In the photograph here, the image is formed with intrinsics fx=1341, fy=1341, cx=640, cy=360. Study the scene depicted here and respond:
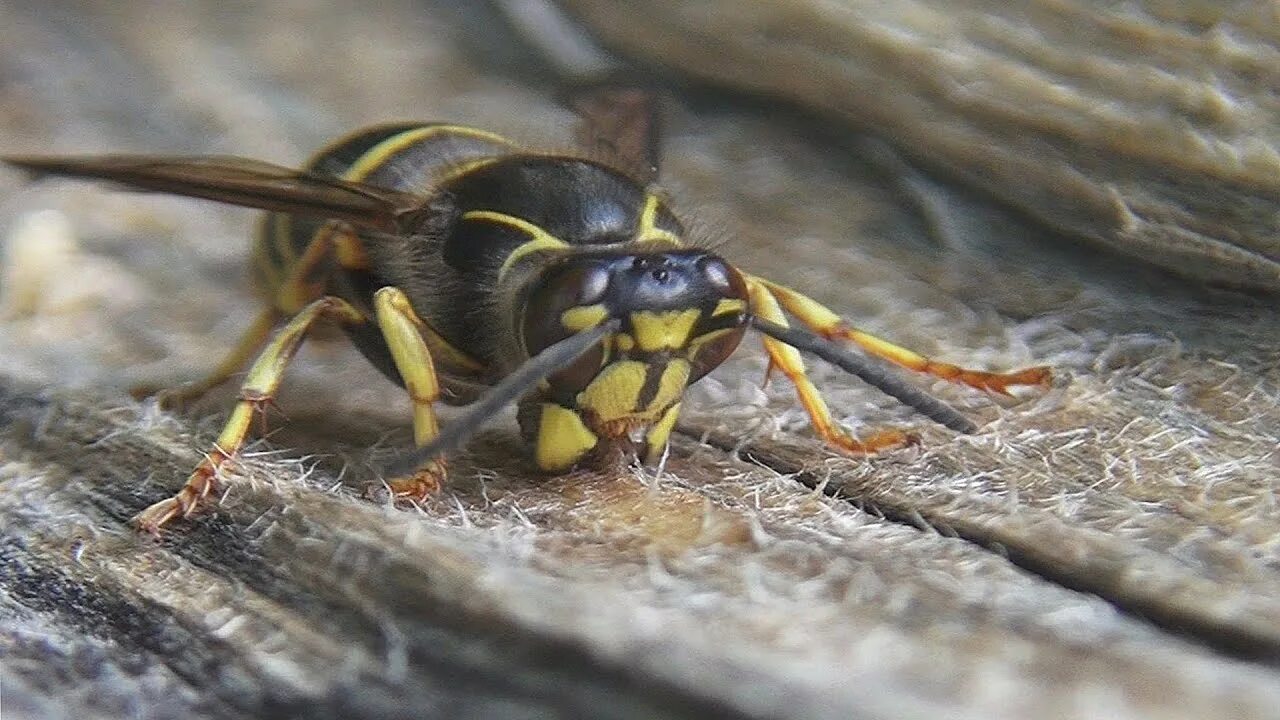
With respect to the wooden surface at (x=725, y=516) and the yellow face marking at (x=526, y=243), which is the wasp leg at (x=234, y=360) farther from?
the yellow face marking at (x=526, y=243)

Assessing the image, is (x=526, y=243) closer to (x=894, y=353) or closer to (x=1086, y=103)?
(x=894, y=353)

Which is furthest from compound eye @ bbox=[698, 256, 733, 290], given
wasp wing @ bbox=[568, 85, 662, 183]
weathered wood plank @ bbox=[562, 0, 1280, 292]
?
weathered wood plank @ bbox=[562, 0, 1280, 292]

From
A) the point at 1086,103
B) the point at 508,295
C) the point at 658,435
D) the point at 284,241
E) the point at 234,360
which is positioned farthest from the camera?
the point at 284,241

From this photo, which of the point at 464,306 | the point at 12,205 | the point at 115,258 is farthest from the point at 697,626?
the point at 12,205

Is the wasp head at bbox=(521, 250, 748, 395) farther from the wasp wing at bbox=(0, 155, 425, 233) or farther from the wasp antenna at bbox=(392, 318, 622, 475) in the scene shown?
the wasp wing at bbox=(0, 155, 425, 233)

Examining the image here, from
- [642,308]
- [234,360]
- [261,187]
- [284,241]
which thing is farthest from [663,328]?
[284,241]

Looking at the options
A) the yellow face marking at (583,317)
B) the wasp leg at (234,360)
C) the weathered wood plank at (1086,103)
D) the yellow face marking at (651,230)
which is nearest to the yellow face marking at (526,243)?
the yellow face marking at (651,230)

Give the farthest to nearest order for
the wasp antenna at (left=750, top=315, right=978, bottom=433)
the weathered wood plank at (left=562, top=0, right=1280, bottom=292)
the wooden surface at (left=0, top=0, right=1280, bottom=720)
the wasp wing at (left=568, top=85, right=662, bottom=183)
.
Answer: the wasp wing at (left=568, top=85, right=662, bottom=183) < the weathered wood plank at (left=562, top=0, right=1280, bottom=292) < the wasp antenna at (left=750, top=315, right=978, bottom=433) < the wooden surface at (left=0, top=0, right=1280, bottom=720)
